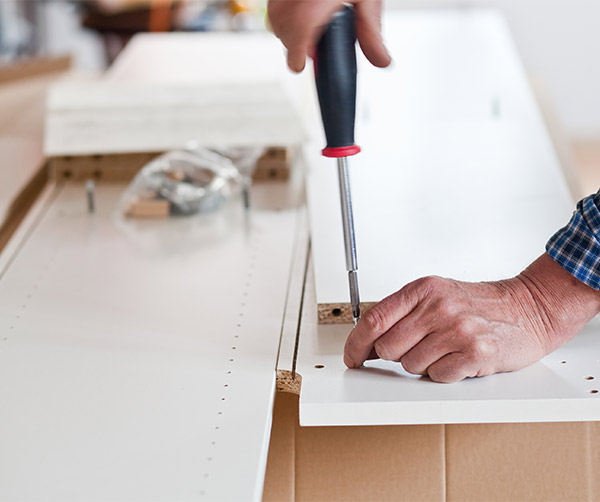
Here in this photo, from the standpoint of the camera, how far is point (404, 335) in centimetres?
91

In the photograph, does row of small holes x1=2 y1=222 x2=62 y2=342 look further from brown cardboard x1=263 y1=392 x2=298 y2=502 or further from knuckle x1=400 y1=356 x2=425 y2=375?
knuckle x1=400 y1=356 x2=425 y2=375

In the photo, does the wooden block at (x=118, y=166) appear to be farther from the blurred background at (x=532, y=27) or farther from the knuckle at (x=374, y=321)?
the blurred background at (x=532, y=27)

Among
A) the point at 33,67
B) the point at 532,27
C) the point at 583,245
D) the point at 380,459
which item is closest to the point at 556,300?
the point at 583,245

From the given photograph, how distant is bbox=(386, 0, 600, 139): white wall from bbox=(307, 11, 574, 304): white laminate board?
2016mm

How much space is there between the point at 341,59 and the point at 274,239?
50cm

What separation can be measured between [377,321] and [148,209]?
0.63m

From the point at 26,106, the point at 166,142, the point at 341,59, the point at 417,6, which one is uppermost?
the point at 341,59

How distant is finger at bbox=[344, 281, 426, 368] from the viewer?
914 millimetres

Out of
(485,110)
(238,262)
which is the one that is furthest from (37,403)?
(485,110)

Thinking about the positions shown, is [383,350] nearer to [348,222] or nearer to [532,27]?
[348,222]

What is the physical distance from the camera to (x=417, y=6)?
4.08 metres

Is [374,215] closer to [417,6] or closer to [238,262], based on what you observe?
[238,262]

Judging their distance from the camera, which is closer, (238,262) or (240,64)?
(238,262)

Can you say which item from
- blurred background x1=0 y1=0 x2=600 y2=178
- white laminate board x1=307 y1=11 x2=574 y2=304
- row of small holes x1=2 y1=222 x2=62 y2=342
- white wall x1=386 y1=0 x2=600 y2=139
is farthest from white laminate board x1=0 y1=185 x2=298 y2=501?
white wall x1=386 y1=0 x2=600 y2=139
